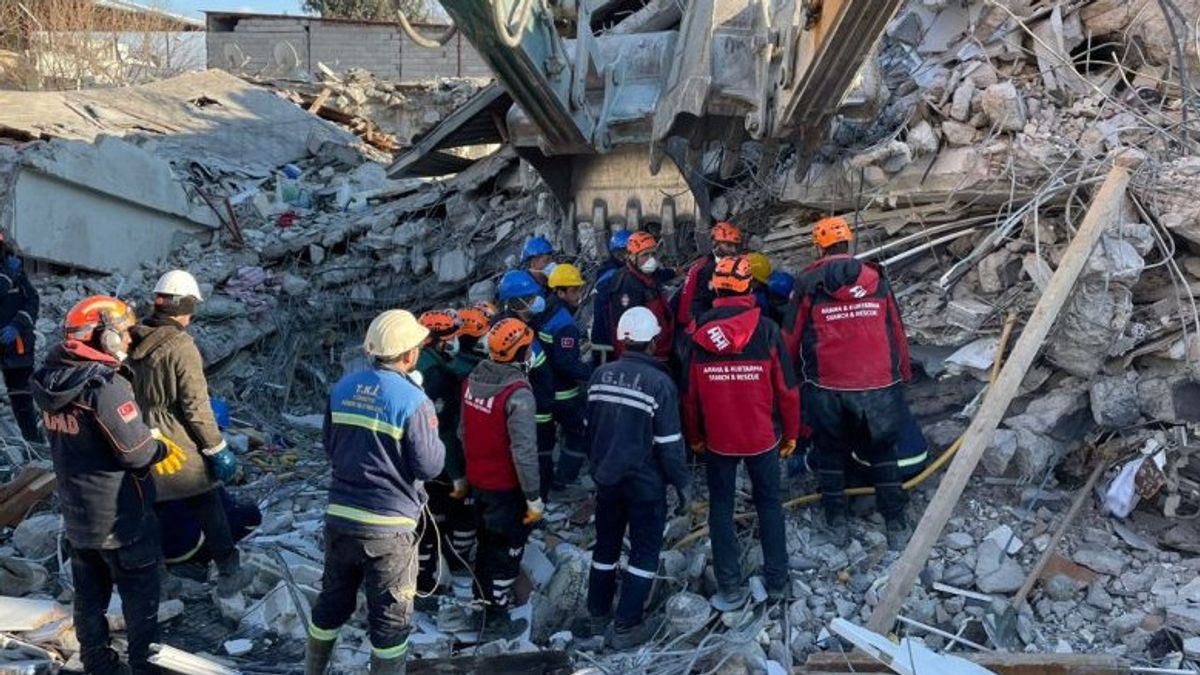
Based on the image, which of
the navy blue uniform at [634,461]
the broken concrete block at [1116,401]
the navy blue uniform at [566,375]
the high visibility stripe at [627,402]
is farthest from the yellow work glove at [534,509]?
the broken concrete block at [1116,401]

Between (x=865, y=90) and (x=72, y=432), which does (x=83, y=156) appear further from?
(x=865, y=90)

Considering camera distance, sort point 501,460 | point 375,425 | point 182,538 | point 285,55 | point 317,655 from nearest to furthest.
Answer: point 375,425, point 317,655, point 501,460, point 182,538, point 285,55

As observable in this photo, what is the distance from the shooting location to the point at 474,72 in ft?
69.4

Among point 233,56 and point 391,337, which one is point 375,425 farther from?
point 233,56

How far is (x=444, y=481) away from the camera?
16.7 ft

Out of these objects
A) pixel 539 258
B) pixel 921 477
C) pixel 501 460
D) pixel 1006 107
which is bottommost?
pixel 921 477

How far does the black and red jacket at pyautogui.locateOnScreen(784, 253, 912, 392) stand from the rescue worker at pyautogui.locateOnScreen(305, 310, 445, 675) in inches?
76.5

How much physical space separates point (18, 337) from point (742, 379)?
503 cm

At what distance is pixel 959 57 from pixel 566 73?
253 cm

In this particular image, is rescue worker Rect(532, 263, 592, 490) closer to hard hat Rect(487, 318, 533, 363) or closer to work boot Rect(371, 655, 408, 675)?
hard hat Rect(487, 318, 533, 363)

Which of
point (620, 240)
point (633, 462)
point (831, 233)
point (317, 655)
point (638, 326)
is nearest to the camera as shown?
point (317, 655)

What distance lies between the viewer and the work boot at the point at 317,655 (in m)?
4.11

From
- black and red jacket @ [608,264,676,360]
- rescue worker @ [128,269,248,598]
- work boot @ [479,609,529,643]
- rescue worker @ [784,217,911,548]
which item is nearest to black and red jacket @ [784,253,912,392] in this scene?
rescue worker @ [784,217,911,548]

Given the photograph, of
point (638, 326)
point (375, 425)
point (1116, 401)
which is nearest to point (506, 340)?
point (638, 326)
